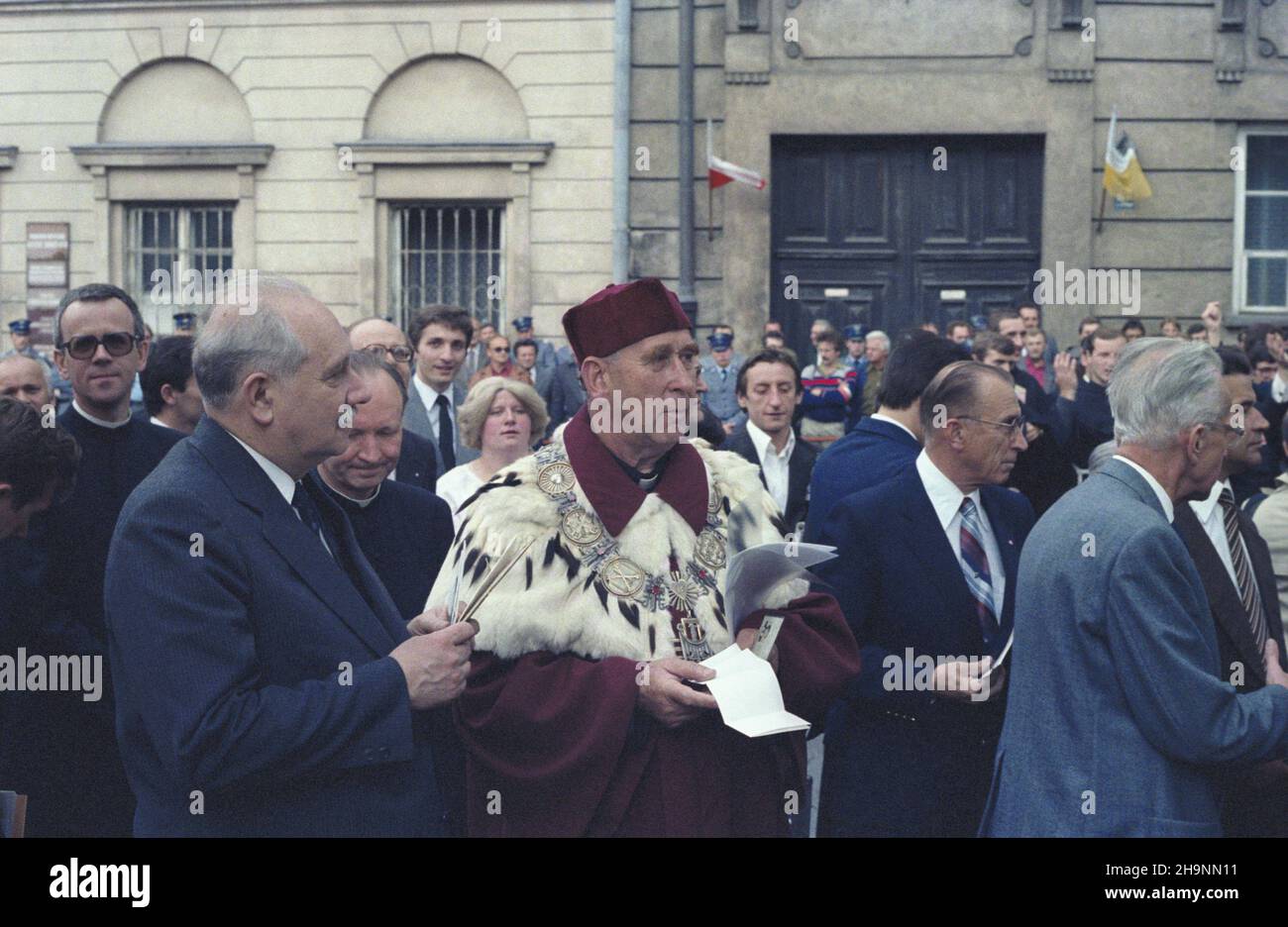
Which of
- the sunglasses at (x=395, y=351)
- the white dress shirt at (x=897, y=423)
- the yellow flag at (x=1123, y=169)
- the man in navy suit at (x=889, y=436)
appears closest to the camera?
the man in navy suit at (x=889, y=436)

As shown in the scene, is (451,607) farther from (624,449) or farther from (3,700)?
(3,700)

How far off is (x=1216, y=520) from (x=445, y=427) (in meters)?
4.39

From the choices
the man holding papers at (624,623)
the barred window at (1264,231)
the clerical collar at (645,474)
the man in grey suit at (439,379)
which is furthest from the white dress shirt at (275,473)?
the barred window at (1264,231)

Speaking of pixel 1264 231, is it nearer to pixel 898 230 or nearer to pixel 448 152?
pixel 898 230

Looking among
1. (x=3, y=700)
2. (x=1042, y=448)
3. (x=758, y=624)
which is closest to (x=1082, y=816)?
(x=758, y=624)

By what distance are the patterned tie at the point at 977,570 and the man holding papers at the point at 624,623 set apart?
752 millimetres

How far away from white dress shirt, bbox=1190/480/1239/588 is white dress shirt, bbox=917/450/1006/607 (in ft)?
1.82

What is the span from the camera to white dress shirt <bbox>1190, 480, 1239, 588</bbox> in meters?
4.08

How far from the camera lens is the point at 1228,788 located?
146 inches

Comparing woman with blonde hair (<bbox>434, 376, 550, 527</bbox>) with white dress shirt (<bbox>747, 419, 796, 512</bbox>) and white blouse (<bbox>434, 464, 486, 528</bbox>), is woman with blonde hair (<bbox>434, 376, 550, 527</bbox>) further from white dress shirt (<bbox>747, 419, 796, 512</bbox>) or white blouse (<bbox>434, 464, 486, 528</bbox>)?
white dress shirt (<bbox>747, 419, 796, 512</bbox>)

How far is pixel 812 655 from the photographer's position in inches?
143

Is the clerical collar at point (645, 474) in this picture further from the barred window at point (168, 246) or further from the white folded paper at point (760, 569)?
the barred window at point (168, 246)

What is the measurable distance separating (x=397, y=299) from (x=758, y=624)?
44.5 ft

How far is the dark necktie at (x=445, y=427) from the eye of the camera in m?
7.76
